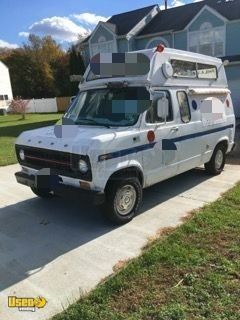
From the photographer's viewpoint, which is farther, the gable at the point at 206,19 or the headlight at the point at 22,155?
the gable at the point at 206,19

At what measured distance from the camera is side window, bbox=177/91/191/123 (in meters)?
6.42

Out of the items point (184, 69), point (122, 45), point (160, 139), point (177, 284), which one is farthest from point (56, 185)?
point (122, 45)

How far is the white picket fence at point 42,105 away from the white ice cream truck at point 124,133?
37314 millimetres

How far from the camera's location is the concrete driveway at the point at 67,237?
3.86m

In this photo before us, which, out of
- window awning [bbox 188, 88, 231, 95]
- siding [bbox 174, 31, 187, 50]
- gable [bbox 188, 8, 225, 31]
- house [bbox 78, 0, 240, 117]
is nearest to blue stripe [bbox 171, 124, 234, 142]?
window awning [bbox 188, 88, 231, 95]

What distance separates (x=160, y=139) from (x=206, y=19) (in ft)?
64.9

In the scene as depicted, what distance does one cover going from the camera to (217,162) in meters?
7.93

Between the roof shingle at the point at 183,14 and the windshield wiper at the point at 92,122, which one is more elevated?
the roof shingle at the point at 183,14

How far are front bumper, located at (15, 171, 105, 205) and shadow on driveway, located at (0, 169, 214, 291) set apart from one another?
132mm

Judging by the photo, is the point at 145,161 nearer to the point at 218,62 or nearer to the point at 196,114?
the point at 196,114

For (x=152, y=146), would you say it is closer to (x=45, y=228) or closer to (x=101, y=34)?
(x=45, y=228)

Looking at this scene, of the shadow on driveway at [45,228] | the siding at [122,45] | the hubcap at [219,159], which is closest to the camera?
the shadow on driveway at [45,228]

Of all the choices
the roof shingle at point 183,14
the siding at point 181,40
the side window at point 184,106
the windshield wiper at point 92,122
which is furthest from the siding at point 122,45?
the windshield wiper at point 92,122

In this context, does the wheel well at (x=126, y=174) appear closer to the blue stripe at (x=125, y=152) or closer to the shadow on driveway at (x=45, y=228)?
the blue stripe at (x=125, y=152)
